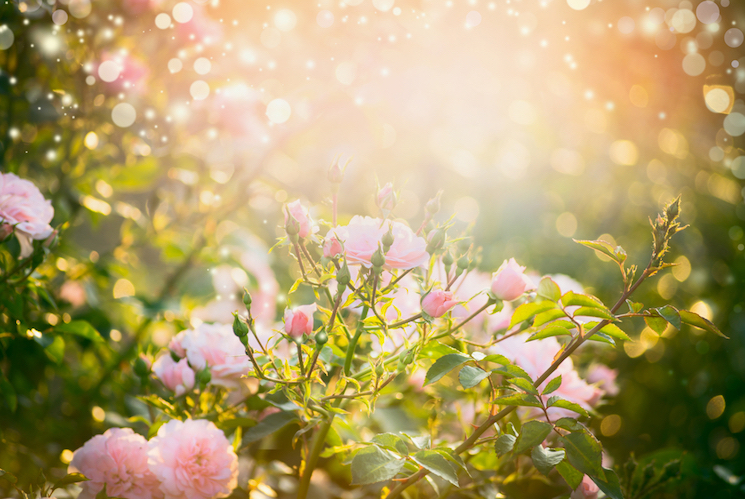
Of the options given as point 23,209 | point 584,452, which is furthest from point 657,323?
point 23,209

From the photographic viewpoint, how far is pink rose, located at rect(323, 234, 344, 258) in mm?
400

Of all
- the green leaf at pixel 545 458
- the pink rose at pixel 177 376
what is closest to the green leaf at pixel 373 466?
the green leaf at pixel 545 458

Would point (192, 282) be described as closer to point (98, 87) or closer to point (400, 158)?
point (98, 87)

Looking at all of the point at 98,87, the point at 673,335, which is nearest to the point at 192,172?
the point at 98,87

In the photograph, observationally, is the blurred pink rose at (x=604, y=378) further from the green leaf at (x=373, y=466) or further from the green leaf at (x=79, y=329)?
the green leaf at (x=79, y=329)

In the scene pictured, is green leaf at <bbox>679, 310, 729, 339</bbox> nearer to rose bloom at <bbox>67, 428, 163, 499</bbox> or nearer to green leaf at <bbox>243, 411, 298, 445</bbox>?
green leaf at <bbox>243, 411, 298, 445</bbox>

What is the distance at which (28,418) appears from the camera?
0.73m

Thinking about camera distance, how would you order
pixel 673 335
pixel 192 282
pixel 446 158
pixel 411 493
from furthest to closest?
1. pixel 446 158
2. pixel 673 335
3. pixel 192 282
4. pixel 411 493

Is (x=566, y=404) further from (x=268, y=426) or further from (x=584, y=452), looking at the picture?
(x=268, y=426)

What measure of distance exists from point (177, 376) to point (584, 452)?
434 millimetres

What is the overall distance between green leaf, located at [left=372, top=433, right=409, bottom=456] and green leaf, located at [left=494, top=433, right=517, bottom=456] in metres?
0.09

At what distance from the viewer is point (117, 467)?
0.47m

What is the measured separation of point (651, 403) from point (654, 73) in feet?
2.88

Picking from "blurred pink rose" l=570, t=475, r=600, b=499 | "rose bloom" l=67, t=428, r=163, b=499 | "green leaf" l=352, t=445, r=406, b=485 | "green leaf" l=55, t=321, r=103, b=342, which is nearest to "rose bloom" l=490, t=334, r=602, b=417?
"blurred pink rose" l=570, t=475, r=600, b=499
